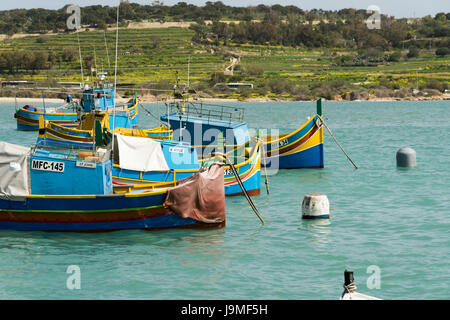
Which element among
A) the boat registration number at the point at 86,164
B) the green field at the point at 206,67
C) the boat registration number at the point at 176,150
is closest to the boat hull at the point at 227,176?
the boat registration number at the point at 176,150

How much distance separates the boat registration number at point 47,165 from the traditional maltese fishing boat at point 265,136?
11949mm

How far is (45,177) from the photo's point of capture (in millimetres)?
23000

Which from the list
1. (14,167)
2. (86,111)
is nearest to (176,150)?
(14,167)

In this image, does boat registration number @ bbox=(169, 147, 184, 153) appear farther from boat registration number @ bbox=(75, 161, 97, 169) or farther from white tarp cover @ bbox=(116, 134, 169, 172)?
boat registration number @ bbox=(75, 161, 97, 169)

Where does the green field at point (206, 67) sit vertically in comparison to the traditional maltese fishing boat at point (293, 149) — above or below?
above

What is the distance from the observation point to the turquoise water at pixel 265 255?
1817 centimetres

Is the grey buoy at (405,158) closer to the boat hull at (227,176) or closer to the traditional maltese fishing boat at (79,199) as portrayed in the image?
the boat hull at (227,176)

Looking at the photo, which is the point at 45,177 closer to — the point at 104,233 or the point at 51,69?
the point at 104,233

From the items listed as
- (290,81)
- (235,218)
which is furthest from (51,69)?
(235,218)

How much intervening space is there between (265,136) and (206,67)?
430 feet

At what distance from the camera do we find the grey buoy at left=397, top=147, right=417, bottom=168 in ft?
136

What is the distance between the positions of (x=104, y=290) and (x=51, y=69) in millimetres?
144020
